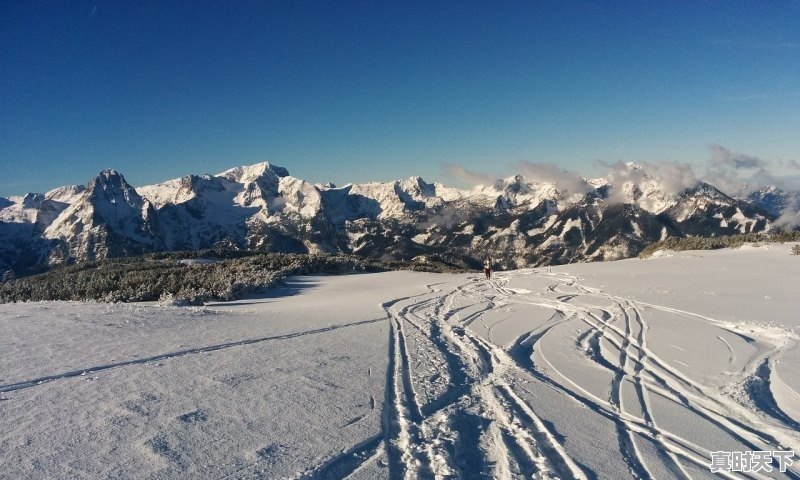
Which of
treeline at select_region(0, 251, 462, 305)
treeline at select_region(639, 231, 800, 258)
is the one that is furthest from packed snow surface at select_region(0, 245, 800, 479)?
treeline at select_region(639, 231, 800, 258)

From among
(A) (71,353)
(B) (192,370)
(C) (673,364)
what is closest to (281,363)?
(B) (192,370)

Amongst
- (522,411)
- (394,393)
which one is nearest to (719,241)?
(522,411)

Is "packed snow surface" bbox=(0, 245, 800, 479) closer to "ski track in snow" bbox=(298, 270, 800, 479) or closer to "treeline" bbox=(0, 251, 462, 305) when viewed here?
"ski track in snow" bbox=(298, 270, 800, 479)

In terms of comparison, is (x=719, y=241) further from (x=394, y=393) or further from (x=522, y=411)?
(x=394, y=393)

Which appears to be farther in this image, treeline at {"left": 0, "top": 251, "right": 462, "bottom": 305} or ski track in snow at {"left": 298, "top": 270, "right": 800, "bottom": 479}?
treeline at {"left": 0, "top": 251, "right": 462, "bottom": 305}

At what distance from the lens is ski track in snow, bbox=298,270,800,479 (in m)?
5.05

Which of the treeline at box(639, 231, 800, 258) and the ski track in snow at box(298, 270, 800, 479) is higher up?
the treeline at box(639, 231, 800, 258)

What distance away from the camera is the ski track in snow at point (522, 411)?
16.6 ft

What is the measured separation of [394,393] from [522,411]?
1989mm

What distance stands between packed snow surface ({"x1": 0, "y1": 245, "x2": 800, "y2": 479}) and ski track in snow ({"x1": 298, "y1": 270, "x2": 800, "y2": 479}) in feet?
0.11

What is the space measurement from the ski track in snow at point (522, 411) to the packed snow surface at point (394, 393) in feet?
0.11

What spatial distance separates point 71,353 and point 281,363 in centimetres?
423

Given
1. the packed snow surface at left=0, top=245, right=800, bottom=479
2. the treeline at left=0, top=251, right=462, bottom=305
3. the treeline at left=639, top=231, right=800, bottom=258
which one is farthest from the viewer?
the treeline at left=639, top=231, right=800, bottom=258

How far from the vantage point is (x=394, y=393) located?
7.21 metres
